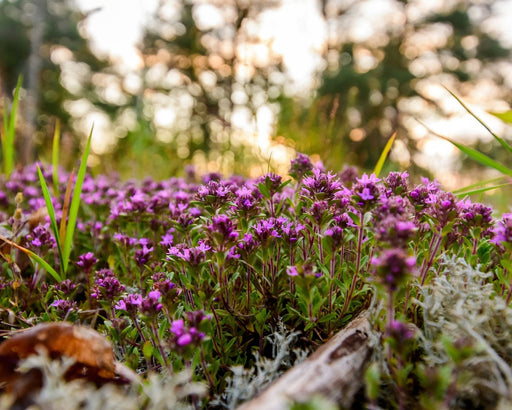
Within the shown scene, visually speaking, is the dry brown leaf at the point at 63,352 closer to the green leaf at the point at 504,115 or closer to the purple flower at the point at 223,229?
the purple flower at the point at 223,229

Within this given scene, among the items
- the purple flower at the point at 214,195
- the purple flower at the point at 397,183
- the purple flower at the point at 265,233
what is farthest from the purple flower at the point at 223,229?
the purple flower at the point at 397,183

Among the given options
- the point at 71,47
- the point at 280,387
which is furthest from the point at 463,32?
the point at 280,387

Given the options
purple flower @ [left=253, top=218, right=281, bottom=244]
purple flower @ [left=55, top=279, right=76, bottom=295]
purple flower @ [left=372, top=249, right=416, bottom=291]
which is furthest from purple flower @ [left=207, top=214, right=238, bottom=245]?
purple flower @ [left=55, top=279, right=76, bottom=295]

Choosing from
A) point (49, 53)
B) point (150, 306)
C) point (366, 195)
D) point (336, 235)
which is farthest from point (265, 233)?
point (49, 53)

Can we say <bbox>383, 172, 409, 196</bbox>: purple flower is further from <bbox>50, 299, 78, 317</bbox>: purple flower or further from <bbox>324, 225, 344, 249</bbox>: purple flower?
<bbox>50, 299, 78, 317</bbox>: purple flower

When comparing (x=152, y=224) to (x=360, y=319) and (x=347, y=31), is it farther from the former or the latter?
(x=347, y=31)

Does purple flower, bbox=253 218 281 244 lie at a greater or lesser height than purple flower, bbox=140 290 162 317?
greater
